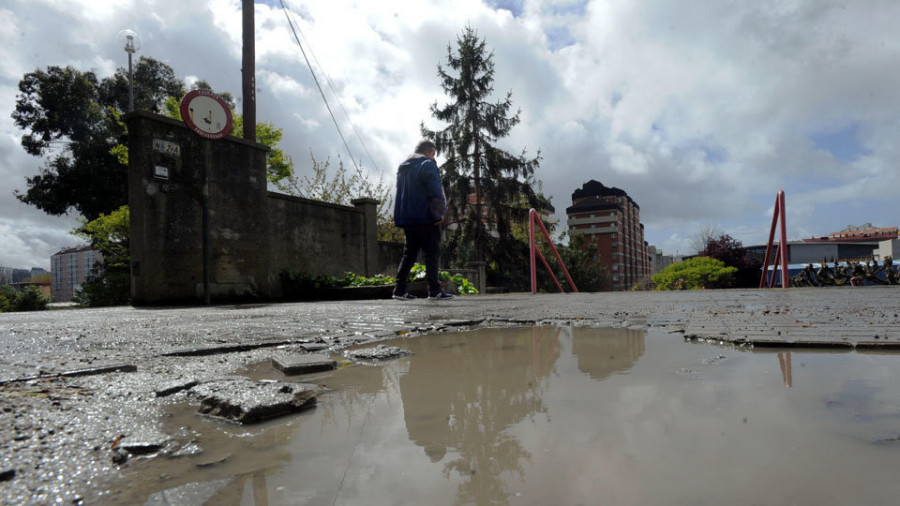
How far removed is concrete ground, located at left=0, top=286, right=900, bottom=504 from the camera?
0.97 m

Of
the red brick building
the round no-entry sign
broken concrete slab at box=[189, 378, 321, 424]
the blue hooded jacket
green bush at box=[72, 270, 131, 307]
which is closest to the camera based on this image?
broken concrete slab at box=[189, 378, 321, 424]

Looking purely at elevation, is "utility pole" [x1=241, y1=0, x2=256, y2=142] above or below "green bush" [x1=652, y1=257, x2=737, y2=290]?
above

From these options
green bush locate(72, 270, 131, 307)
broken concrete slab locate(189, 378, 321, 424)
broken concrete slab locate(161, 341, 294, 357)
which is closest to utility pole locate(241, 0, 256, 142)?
green bush locate(72, 270, 131, 307)

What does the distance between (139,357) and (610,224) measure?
176ft

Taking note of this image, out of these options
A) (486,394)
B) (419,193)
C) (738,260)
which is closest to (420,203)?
(419,193)

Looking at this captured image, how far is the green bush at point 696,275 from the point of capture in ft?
57.1

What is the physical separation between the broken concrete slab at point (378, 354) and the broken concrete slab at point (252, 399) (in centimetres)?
54

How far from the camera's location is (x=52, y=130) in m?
22.5

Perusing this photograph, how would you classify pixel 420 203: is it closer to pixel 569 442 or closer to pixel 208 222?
pixel 208 222

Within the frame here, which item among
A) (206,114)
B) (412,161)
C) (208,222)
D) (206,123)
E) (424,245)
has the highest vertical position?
(206,114)

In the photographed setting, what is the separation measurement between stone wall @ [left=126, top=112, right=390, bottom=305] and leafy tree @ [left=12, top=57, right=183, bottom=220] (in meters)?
17.5

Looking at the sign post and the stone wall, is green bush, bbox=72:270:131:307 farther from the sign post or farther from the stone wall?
the sign post

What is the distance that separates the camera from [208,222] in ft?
Answer: 23.8

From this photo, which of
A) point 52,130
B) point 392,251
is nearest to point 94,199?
point 52,130
